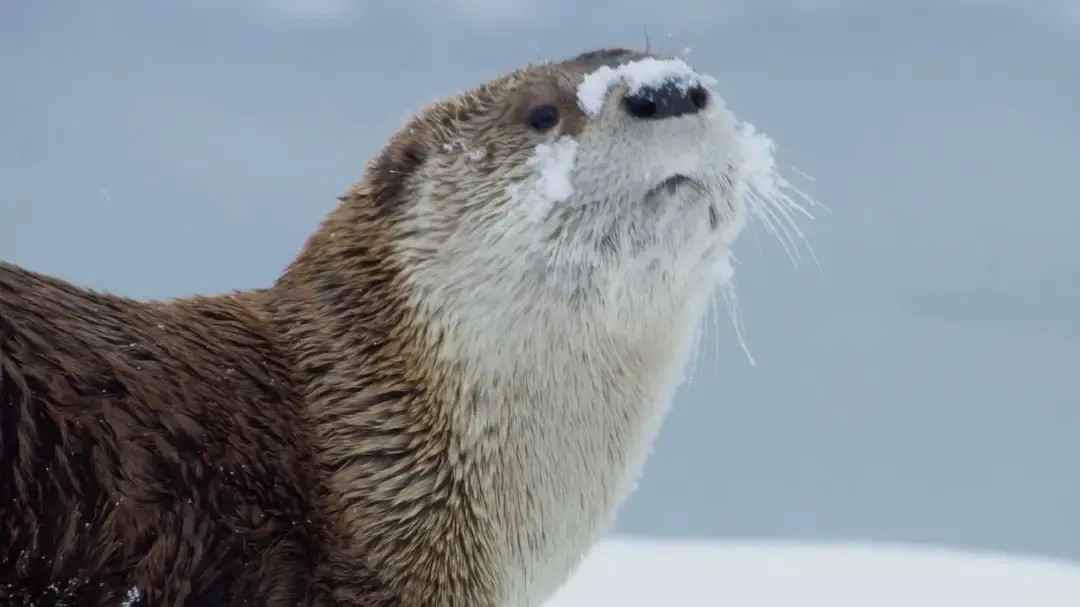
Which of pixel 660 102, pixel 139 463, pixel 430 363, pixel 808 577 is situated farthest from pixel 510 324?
pixel 808 577

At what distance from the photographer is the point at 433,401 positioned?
2234 mm

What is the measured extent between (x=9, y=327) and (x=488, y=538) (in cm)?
89

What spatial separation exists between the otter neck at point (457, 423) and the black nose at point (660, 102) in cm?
39

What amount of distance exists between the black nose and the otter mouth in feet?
0.35

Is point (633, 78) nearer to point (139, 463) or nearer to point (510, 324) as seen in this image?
point (510, 324)

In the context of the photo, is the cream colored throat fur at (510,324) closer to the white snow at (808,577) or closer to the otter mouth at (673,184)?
the otter mouth at (673,184)

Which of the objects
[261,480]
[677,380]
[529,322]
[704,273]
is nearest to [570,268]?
[529,322]

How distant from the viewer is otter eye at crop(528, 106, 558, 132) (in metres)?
2.20

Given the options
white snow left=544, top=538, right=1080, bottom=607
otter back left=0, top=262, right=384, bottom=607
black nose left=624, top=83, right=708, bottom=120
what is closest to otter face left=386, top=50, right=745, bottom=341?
black nose left=624, top=83, right=708, bottom=120

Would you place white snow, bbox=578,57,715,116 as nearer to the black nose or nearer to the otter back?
the black nose

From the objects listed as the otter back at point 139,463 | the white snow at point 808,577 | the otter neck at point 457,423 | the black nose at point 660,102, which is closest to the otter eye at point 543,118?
the black nose at point 660,102

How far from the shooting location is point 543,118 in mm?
2215

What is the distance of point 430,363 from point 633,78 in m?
0.63

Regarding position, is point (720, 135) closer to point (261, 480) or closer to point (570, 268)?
point (570, 268)
